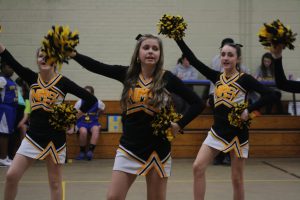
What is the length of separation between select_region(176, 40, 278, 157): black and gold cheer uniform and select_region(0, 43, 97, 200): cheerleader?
1.19 metres

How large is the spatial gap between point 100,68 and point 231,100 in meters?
1.66

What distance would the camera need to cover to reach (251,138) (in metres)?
9.42

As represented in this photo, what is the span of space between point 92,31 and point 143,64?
281 inches

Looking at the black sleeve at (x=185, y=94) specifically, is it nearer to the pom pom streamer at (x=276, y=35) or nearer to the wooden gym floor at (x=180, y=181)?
the pom pom streamer at (x=276, y=35)

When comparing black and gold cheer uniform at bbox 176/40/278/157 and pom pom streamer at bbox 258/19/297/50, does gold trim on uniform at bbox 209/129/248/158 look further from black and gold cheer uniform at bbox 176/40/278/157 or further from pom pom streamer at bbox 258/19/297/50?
pom pom streamer at bbox 258/19/297/50

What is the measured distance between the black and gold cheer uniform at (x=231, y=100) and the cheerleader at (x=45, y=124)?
1188 millimetres

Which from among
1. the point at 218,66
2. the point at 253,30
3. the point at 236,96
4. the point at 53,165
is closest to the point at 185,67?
the point at 218,66

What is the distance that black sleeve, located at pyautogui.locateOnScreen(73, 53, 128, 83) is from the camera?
3.51 m

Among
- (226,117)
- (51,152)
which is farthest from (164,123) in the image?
(226,117)

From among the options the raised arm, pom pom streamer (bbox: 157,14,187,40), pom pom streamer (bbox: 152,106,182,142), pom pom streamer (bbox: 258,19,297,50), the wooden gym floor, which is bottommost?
the wooden gym floor

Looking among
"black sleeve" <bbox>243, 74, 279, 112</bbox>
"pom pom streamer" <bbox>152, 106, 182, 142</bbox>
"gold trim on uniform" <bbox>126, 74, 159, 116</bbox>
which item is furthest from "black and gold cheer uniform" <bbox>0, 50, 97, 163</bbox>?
"black sleeve" <bbox>243, 74, 279, 112</bbox>

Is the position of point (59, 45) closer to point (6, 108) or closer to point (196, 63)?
point (196, 63)

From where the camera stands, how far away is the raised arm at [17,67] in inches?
169

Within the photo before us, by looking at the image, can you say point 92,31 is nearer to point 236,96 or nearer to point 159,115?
point 236,96
